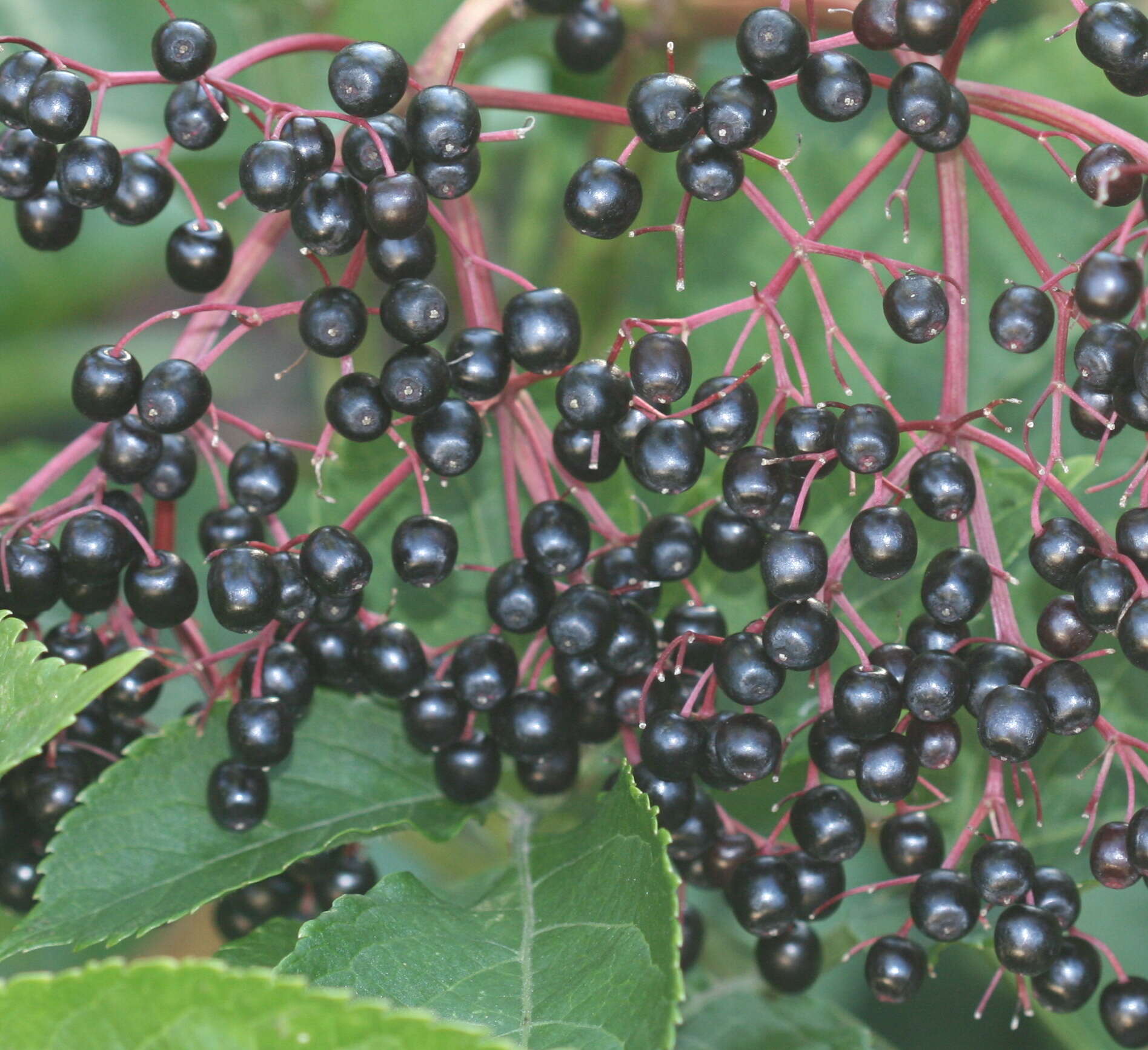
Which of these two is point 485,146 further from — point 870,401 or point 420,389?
point 420,389

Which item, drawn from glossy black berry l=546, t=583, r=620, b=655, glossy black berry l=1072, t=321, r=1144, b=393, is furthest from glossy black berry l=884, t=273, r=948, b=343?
glossy black berry l=546, t=583, r=620, b=655

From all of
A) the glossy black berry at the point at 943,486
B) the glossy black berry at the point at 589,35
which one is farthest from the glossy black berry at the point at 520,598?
the glossy black berry at the point at 589,35

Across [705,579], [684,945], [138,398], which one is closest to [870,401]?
[705,579]

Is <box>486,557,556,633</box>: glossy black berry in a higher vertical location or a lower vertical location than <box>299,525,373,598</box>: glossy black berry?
lower

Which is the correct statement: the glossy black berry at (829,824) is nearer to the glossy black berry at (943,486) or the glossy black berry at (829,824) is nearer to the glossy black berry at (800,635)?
the glossy black berry at (800,635)

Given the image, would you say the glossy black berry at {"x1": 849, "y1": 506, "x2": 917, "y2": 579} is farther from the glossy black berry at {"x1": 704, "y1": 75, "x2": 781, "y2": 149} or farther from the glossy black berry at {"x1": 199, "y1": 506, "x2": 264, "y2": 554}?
the glossy black berry at {"x1": 199, "y1": 506, "x2": 264, "y2": 554}

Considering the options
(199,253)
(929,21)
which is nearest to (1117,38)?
(929,21)

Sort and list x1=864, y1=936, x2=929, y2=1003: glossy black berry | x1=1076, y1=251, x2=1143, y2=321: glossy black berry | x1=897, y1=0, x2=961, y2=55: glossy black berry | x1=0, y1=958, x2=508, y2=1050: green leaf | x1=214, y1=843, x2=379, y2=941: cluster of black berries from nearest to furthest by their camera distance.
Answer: x1=0, y1=958, x2=508, y2=1050: green leaf
x1=1076, y1=251, x2=1143, y2=321: glossy black berry
x1=897, y1=0, x2=961, y2=55: glossy black berry
x1=864, y1=936, x2=929, y2=1003: glossy black berry
x1=214, y1=843, x2=379, y2=941: cluster of black berries

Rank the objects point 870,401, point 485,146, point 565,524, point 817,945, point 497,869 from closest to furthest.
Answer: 1. point 565,524
2. point 817,945
3. point 497,869
4. point 870,401
5. point 485,146
